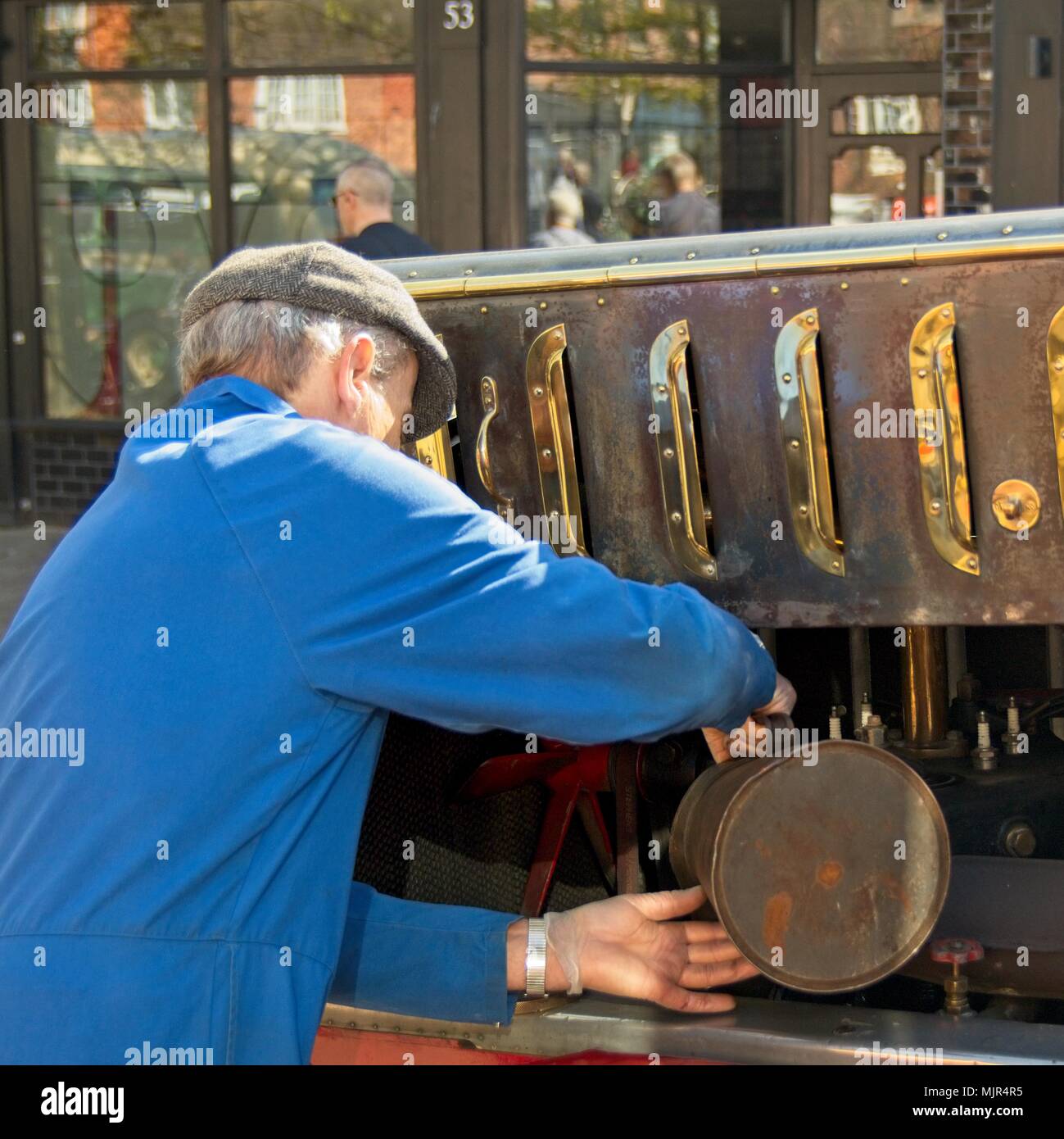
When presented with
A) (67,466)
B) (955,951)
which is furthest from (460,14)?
(955,951)

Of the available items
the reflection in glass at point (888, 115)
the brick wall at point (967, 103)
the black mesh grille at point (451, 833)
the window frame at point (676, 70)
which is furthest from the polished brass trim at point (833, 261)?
the reflection in glass at point (888, 115)

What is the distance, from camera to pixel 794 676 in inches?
114

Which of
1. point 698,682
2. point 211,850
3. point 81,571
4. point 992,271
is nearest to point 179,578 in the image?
point 81,571

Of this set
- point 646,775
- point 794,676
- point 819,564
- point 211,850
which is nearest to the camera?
point 211,850

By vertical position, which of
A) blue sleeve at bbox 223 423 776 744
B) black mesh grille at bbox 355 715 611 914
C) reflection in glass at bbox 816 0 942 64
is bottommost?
black mesh grille at bbox 355 715 611 914

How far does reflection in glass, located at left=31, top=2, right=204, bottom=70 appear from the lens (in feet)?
29.2

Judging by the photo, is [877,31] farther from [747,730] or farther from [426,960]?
[426,960]

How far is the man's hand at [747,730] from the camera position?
217cm

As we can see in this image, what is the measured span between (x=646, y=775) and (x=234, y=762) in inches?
34.3

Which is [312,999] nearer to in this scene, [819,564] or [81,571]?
[81,571]

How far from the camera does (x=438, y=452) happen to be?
8.50 ft

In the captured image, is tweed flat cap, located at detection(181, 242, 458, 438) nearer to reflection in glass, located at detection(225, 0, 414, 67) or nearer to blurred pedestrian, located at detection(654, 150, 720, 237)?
blurred pedestrian, located at detection(654, 150, 720, 237)

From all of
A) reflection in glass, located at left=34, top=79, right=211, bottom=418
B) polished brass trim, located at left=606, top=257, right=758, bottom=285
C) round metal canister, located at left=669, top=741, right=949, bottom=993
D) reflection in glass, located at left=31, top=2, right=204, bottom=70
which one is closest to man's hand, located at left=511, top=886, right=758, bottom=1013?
round metal canister, located at left=669, top=741, right=949, bottom=993

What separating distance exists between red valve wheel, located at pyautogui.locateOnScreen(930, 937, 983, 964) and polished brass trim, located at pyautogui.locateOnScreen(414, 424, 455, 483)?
1055mm
